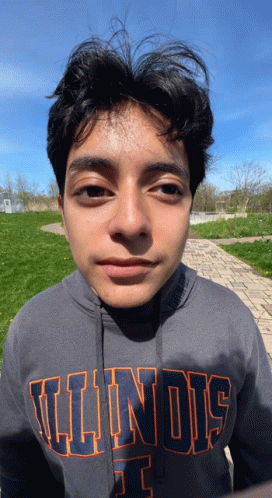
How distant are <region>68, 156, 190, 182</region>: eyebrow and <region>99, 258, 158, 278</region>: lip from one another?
0.27m

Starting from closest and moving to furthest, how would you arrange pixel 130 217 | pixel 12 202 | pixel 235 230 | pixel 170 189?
pixel 130 217 → pixel 170 189 → pixel 235 230 → pixel 12 202

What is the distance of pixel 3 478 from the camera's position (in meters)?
1.10

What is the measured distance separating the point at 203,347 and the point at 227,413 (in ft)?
0.87

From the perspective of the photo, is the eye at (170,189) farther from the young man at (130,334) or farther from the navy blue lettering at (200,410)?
the navy blue lettering at (200,410)

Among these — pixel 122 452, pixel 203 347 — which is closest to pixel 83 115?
pixel 203 347

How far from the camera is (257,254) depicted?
8.60 m

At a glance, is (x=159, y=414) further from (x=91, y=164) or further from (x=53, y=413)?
(x=91, y=164)

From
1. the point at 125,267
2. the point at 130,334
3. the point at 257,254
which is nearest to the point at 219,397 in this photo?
the point at 130,334

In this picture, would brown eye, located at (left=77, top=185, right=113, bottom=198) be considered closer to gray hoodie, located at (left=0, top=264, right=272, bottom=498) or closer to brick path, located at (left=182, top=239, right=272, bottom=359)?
gray hoodie, located at (left=0, top=264, right=272, bottom=498)

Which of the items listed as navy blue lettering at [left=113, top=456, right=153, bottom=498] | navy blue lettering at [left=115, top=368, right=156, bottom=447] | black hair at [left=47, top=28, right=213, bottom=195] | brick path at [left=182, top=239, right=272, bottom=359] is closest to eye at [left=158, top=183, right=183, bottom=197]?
black hair at [left=47, top=28, right=213, bottom=195]

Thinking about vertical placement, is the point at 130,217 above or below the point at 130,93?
below

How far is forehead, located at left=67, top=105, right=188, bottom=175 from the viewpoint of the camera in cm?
78

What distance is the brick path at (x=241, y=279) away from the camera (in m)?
4.14

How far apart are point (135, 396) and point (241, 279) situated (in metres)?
5.79
